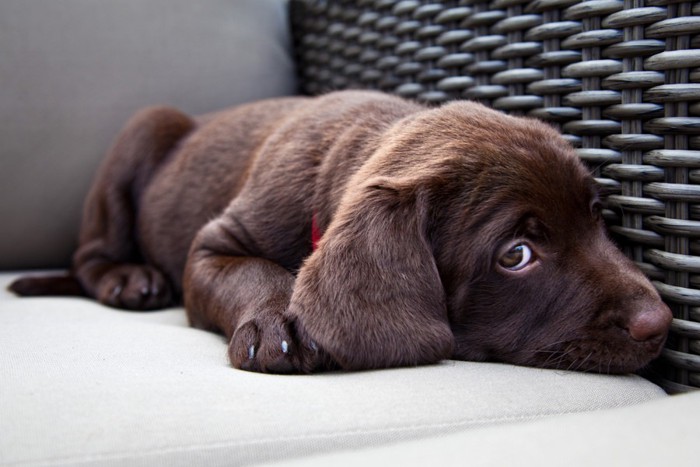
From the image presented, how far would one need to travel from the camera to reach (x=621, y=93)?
2.32 metres

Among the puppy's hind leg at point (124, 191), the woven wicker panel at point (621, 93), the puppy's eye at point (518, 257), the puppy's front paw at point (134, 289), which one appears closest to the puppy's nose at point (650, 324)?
the woven wicker panel at point (621, 93)

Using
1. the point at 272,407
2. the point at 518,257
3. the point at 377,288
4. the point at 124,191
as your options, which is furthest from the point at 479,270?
the point at 124,191

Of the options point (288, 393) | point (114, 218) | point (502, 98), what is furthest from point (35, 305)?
point (502, 98)

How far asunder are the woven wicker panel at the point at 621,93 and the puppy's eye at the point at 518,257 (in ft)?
1.21

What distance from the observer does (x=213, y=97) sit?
425 centimetres

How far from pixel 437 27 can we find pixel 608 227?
1.27 meters

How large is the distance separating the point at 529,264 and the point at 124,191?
242 cm

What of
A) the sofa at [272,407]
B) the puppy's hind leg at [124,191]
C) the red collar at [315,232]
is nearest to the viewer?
the sofa at [272,407]

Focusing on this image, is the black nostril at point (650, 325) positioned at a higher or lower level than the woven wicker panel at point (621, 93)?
lower

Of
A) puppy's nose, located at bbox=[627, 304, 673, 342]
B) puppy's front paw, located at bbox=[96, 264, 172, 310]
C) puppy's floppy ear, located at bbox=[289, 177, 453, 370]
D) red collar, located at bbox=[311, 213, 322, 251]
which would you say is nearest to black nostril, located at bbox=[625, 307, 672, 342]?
puppy's nose, located at bbox=[627, 304, 673, 342]

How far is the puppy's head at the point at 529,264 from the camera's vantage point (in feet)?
6.93

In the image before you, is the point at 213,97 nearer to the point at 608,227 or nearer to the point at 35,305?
the point at 35,305

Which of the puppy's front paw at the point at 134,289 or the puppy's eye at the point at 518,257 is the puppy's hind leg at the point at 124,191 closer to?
the puppy's front paw at the point at 134,289

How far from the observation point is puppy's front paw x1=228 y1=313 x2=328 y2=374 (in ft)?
6.74
